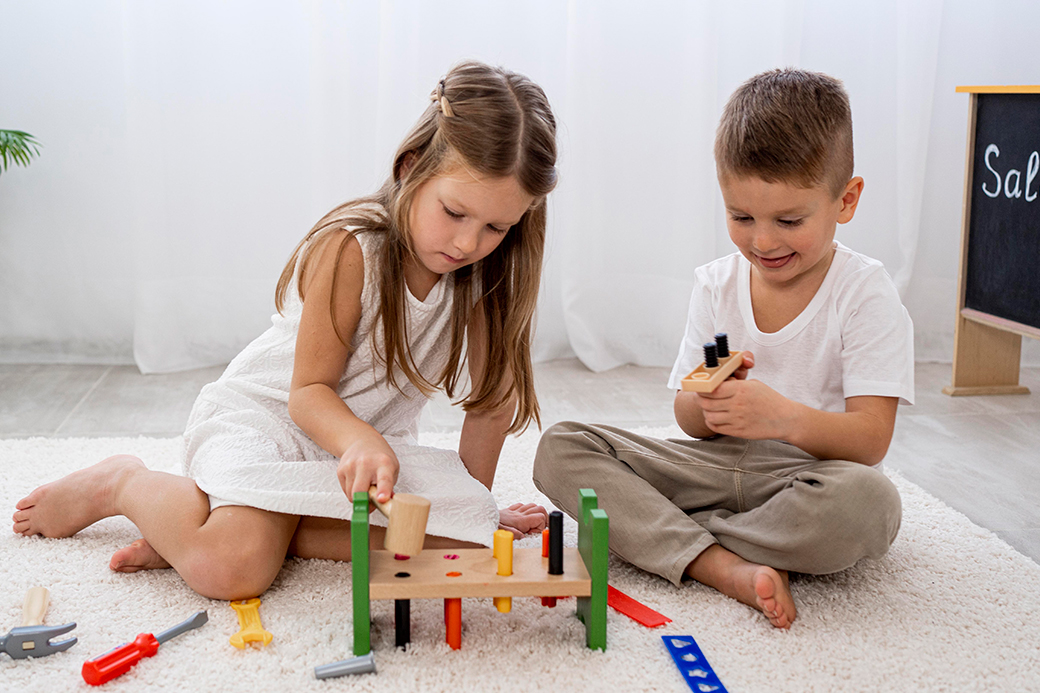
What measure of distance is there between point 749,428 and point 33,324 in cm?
161

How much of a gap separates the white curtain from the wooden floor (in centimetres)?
11

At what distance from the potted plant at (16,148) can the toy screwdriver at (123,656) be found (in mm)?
1245

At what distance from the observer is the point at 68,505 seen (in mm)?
997

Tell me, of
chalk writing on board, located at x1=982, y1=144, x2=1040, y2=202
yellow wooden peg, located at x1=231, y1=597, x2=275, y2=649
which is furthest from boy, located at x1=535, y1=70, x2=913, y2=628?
chalk writing on board, located at x1=982, y1=144, x2=1040, y2=202

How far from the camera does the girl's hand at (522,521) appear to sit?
104 cm

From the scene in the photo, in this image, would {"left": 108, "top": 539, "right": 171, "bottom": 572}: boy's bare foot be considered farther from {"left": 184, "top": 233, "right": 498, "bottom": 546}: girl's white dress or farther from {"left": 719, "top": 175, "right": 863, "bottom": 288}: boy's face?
{"left": 719, "top": 175, "right": 863, "bottom": 288}: boy's face

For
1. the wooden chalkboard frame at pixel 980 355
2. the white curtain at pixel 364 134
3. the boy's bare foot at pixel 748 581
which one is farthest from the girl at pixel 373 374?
the wooden chalkboard frame at pixel 980 355

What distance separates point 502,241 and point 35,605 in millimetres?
560

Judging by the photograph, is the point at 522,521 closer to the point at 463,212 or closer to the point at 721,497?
the point at 721,497

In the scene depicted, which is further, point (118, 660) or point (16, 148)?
point (16, 148)

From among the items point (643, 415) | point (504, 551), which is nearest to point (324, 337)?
point (504, 551)

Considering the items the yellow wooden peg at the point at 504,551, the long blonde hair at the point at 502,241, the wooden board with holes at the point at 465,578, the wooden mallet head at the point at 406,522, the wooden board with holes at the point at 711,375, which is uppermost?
the long blonde hair at the point at 502,241

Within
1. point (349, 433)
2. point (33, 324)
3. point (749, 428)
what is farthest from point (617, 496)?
point (33, 324)

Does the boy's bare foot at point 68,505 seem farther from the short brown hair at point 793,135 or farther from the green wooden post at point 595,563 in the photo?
the short brown hair at point 793,135
